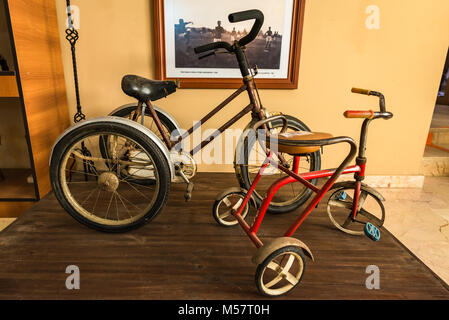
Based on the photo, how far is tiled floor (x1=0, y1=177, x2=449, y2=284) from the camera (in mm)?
1469

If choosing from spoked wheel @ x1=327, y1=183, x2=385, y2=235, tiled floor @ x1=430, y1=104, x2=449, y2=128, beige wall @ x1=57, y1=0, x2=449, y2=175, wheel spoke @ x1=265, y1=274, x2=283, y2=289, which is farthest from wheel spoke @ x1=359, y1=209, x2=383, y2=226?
tiled floor @ x1=430, y1=104, x2=449, y2=128

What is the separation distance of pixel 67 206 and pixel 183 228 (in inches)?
20.6

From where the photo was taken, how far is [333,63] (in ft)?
6.19

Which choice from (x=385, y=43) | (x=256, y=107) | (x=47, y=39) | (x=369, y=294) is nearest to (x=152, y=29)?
(x=47, y=39)

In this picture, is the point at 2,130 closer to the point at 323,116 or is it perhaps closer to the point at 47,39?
the point at 47,39

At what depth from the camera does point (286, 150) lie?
108 cm

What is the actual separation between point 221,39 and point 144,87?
682mm

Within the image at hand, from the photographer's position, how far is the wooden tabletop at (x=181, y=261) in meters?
0.99

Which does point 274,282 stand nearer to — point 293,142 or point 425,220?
point 293,142

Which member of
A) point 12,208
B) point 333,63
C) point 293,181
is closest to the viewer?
point 293,181

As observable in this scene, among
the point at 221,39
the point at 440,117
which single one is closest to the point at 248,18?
the point at 221,39

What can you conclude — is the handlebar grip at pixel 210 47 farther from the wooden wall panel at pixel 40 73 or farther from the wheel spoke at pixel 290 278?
the wheel spoke at pixel 290 278
